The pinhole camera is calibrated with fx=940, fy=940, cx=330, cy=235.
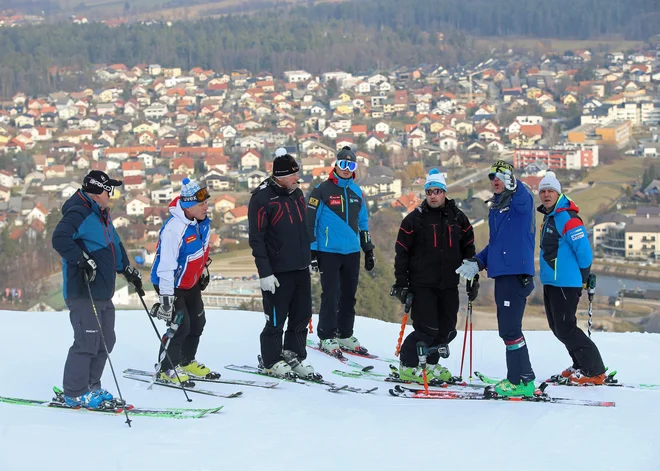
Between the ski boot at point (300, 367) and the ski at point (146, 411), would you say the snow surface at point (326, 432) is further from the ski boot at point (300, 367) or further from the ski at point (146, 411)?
the ski boot at point (300, 367)

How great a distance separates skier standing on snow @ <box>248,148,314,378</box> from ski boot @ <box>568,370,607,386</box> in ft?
4.55

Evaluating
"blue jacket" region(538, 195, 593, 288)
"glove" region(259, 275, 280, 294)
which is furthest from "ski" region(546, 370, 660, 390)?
"glove" region(259, 275, 280, 294)

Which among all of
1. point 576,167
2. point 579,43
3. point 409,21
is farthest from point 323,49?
point 576,167

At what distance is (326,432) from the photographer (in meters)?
4.04

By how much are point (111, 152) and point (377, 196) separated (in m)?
21.7

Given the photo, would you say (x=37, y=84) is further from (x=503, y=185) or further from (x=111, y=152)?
(x=503, y=185)

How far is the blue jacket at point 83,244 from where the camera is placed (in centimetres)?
421

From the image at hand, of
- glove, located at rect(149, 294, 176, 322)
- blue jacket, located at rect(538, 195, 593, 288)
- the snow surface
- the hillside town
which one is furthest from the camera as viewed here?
the hillside town

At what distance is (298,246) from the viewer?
494cm

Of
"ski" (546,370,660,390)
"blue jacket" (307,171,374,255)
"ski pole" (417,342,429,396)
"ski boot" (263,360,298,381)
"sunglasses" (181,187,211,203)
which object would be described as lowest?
"ski" (546,370,660,390)

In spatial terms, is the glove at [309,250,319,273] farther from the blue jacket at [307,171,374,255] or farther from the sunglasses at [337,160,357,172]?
the sunglasses at [337,160,357,172]

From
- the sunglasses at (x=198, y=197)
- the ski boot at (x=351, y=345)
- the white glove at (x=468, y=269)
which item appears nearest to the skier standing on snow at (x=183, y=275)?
the sunglasses at (x=198, y=197)

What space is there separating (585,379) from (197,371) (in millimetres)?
2041

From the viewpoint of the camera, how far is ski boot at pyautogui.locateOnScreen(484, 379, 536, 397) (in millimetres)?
4590
